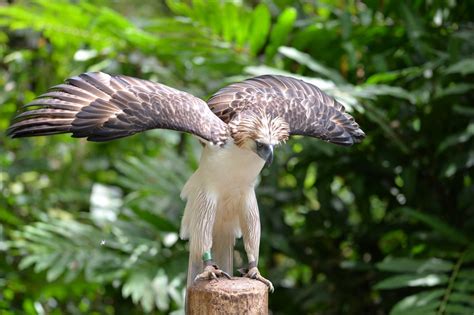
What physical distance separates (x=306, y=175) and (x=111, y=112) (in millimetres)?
2015

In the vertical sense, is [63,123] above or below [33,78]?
above

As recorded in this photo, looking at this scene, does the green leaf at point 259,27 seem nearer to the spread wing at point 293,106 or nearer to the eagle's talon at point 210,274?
the spread wing at point 293,106

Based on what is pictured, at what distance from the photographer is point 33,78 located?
4539 mm

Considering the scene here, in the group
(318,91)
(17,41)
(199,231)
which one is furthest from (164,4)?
(199,231)

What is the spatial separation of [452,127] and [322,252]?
98cm

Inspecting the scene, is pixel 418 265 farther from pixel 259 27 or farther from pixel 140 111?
pixel 140 111

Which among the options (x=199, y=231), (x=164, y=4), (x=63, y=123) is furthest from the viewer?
(x=164, y=4)

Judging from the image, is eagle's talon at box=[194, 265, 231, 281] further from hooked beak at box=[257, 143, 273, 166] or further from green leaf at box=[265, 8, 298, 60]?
green leaf at box=[265, 8, 298, 60]

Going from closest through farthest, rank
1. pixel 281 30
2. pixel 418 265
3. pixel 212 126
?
pixel 212 126
pixel 418 265
pixel 281 30

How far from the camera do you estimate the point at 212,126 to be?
1.92m

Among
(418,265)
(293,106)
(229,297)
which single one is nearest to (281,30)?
(418,265)

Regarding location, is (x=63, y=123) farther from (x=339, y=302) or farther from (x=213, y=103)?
(x=339, y=302)

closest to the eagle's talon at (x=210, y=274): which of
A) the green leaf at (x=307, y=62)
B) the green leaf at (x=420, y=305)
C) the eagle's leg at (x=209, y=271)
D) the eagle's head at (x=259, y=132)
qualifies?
the eagle's leg at (x=209, y=271)

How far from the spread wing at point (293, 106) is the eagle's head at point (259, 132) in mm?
102
